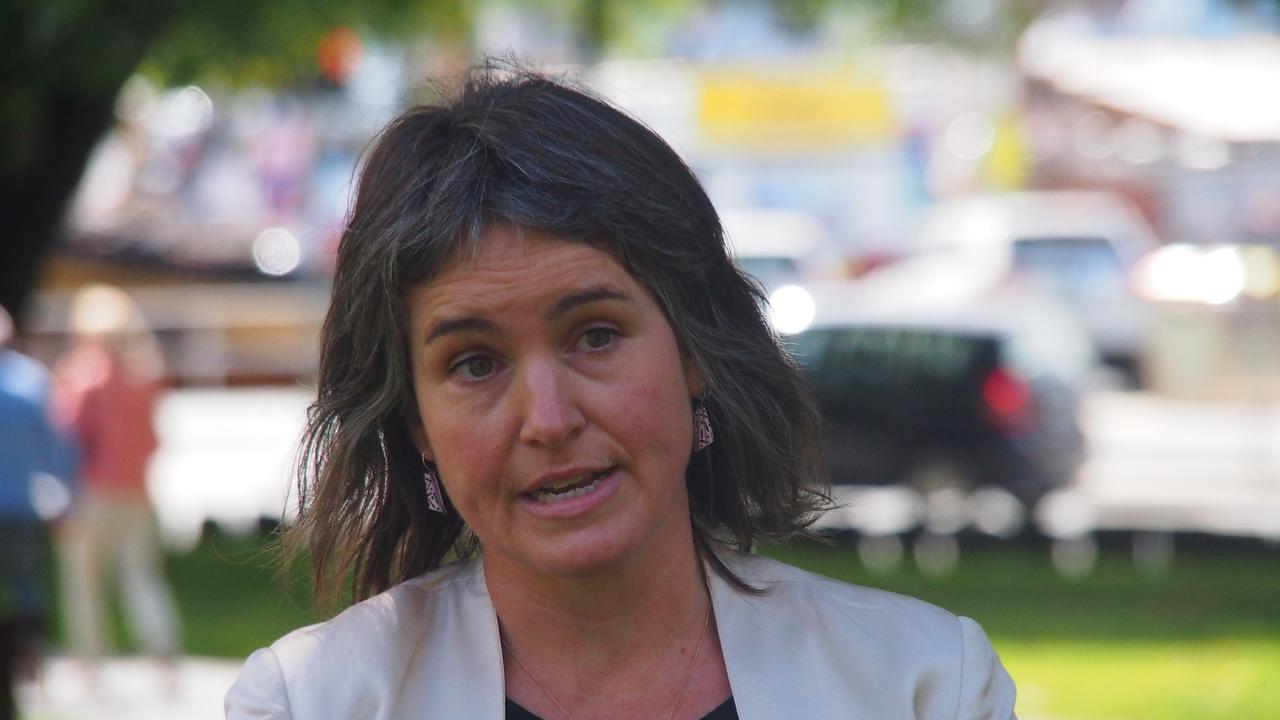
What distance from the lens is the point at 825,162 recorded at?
34656mm

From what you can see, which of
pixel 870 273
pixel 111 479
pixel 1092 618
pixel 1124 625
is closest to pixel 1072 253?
pixel 870 273

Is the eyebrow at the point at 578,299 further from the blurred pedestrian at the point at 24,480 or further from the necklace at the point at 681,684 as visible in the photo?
the blurred pedestrian at the point at 24,480

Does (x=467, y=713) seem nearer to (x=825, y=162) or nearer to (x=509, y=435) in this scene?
(x=509, y=435)

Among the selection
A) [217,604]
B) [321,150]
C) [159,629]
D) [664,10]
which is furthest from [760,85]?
[159,629]

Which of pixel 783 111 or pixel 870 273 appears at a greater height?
pixel 783 111

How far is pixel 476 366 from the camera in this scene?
93.2 inches

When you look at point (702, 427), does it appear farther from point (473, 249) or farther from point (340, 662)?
point (340, 662)

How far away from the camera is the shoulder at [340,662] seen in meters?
2.33

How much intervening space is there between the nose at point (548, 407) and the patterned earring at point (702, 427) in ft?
1.08

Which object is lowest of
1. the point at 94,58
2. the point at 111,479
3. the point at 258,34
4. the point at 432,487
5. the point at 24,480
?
the point at 111,479

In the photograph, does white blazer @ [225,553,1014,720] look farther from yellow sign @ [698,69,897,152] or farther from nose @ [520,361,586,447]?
yellow sign @ [698,69,897,152]

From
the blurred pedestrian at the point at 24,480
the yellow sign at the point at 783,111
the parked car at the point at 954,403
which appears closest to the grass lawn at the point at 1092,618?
the parked car at the point at 954,403

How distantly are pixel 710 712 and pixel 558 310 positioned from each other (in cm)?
57

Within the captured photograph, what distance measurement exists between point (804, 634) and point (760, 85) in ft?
103
